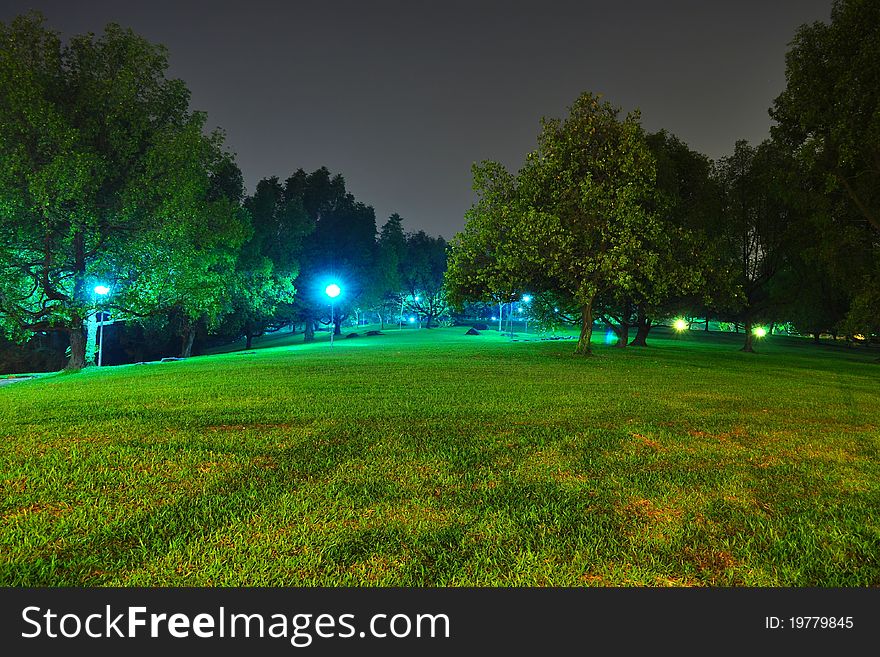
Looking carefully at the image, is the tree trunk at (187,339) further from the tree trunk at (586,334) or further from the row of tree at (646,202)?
the tree trunk at (586,334)

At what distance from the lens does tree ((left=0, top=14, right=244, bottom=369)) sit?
19.6 meters

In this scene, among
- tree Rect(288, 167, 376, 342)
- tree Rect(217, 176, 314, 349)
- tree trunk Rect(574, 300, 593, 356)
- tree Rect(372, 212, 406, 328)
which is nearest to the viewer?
tree trunk Rect(574, 300, 593, 356)

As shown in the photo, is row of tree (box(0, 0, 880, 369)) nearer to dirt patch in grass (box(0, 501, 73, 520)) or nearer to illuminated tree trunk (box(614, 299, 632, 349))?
illuminated tree trunk (box(614, 299, 632, 349))

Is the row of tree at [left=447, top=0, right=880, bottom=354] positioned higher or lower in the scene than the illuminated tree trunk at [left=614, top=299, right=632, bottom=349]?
higher

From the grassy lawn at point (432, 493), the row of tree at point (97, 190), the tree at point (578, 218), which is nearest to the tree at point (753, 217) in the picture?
the tree at point (578, 218)

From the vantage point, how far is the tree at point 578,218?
70.7 ft

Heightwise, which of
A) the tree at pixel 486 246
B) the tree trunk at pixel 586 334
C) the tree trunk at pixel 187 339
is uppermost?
the tree at pixel 486 246

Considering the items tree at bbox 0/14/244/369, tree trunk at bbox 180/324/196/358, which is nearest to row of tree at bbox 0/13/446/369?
tree at bbox 0/14/244/369

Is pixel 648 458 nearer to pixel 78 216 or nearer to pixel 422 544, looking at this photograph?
pixel 422 544

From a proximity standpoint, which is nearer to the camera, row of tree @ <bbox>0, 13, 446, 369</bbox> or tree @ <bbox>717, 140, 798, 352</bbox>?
row of tree @ <bbox>0, 13, 446, 369</bbox>

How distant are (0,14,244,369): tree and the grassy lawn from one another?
1417cm

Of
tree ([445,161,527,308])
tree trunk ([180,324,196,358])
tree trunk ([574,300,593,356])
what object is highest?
→ tree ([445,161,527,308])

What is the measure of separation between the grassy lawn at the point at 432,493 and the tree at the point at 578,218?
1275 centimetres

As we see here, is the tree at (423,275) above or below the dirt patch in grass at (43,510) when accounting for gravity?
above
